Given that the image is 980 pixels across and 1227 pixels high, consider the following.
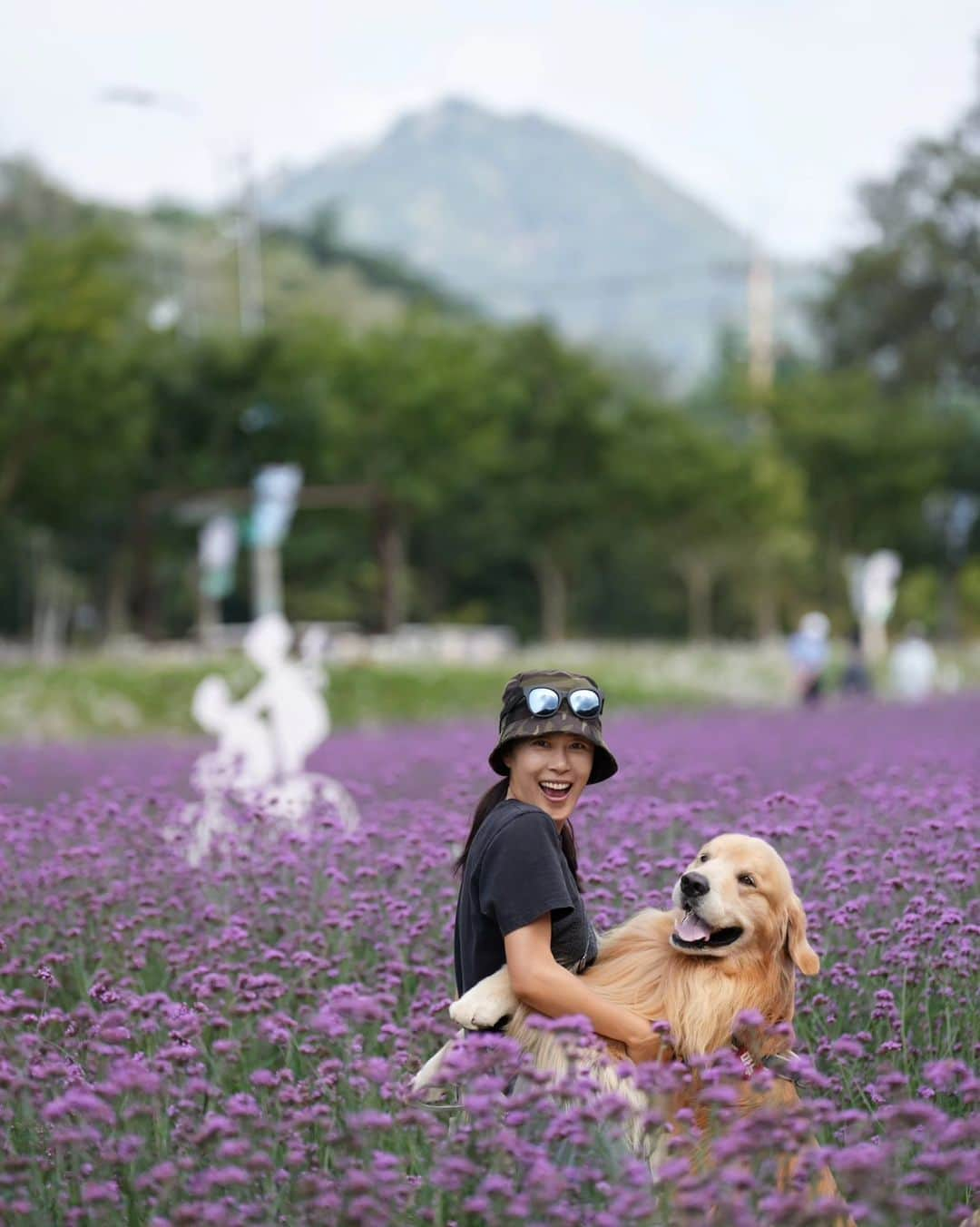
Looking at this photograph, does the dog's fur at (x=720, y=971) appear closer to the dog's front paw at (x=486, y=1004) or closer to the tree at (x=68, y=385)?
the dog's front paw at (x=486, y=1004)

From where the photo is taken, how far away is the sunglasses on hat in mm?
3545

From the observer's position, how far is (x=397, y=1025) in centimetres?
458

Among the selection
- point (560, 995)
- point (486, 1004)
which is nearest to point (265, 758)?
point (486, 1004)

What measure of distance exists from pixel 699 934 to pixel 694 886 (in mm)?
79

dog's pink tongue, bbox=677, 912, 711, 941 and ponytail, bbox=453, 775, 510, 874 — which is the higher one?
ponytail, bbox=453, 775, 510, 874

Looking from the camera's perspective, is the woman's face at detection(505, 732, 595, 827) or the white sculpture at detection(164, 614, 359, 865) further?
the white sculpture at detection(164, 614, 359, 865)

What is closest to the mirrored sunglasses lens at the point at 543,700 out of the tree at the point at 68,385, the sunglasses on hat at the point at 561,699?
the sunglasses on hat at the point at 561,699

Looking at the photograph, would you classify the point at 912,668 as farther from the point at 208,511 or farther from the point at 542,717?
the point at 542,717

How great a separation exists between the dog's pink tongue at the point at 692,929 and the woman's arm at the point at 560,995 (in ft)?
0.56

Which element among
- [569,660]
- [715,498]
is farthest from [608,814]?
[715,498]

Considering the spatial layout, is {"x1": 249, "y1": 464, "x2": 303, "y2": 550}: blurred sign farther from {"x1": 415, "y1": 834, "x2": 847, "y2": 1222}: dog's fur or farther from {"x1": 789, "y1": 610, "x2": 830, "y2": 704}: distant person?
{"x1": 415, "y1": 834, "x2": 847, "y2": 1222}: dog's fur

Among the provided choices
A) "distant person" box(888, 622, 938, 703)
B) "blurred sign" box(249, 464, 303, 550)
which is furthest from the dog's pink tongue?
"blurred sign" box(249, 464, 303, 550)

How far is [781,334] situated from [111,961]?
9000 cm

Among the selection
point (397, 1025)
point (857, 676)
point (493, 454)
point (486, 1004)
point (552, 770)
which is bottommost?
point (397, 1025)
